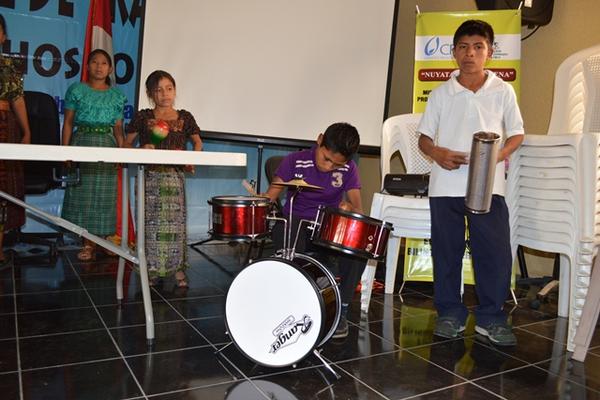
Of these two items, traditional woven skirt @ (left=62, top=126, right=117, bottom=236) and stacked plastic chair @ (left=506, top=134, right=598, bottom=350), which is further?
traditional woven skirt @ (left=62, top=126, right=117, bottom=236)

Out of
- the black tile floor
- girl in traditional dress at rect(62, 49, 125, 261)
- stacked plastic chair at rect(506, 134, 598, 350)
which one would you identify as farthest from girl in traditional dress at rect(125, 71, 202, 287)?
stacked plastic chair at rect(506, 134, 598, 350)

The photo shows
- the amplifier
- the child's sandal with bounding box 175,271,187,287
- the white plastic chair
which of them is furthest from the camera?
the child's sandal with bounding box 175,271,187,287

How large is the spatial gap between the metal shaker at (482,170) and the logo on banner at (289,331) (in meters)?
0.87

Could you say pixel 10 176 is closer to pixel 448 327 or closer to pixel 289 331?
pixel 289 331

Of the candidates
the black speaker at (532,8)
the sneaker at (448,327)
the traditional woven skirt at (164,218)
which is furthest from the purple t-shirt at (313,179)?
the black speaker at (532,8)

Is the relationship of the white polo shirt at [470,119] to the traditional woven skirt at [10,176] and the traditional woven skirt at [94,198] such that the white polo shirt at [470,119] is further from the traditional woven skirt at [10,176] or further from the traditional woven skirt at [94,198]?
the traditional woven skirt at [10,176]

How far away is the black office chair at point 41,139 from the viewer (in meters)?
3.82

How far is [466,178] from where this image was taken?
90.7 inches

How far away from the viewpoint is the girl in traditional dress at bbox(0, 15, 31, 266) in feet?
10.8

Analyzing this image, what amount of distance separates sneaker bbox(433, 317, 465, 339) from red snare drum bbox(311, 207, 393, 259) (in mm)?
687

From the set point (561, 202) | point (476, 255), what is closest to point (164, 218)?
point (476, 255)

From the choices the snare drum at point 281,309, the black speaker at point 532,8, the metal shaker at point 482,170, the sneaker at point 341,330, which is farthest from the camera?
the black speaker at point 532,8

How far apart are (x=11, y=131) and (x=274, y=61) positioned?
77.9 inches

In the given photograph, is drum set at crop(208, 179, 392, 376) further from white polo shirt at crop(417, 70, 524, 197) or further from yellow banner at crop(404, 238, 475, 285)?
yellow banner at crop(404, 238, 475, 285)
